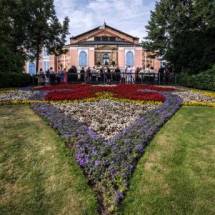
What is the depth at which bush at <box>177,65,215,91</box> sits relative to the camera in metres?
21.2

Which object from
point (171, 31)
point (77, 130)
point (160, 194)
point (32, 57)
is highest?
point (171, 31)

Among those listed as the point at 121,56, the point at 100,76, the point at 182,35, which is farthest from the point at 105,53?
the point at 100,76

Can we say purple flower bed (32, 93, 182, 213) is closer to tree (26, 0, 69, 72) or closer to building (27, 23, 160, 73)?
tree (26, 0, 69, 72)

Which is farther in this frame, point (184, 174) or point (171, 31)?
point (171, 31)

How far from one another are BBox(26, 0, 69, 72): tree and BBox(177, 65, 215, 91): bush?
1466cm

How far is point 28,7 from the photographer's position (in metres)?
33.0

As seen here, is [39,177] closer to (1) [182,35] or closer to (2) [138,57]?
(1) [182,35]

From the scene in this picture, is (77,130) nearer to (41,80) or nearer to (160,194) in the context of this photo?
(160,194)

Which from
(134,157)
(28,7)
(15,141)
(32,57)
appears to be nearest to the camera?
(134,157)

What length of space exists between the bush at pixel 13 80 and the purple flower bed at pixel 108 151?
546 inches

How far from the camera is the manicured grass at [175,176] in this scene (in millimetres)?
5176

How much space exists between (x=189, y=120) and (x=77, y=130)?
11.8 ft

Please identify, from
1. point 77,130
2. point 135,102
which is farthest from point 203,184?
point 135,102

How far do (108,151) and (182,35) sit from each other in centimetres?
2749
